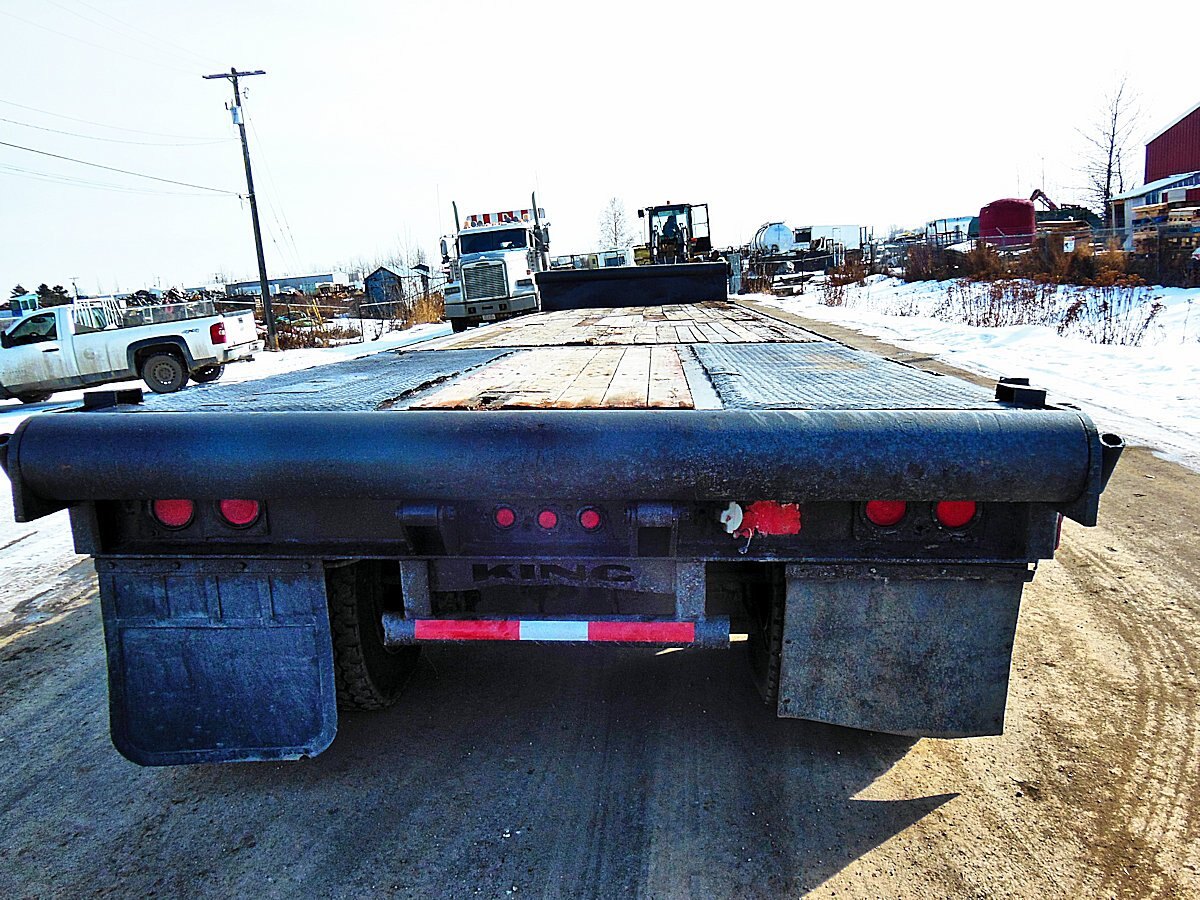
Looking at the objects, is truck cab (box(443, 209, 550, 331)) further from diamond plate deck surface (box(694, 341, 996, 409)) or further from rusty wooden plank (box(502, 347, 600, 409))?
diamond plate deck surface (box(694, 341, 996, 409))

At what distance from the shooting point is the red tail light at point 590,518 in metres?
2.23

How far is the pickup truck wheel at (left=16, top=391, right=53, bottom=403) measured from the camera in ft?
44.3

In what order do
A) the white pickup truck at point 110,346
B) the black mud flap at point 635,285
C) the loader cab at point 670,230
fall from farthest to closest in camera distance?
1. the loader cab at point 670,230
2. the white pickup truck at point 110,346
3. the black mud flap at point 635,285

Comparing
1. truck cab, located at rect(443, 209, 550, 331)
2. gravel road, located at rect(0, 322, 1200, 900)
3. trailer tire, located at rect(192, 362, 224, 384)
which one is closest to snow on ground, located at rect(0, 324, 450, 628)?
gravel road, located at rect(0, 322, 1200, 900)

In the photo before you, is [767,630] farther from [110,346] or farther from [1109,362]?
[110,346]

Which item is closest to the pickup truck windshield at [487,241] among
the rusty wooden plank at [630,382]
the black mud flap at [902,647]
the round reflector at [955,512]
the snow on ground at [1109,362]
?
the snow on ground at [1109,362]

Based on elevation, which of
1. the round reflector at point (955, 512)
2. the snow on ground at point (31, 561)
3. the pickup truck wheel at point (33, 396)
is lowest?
the snow on ground at point (31, 561)

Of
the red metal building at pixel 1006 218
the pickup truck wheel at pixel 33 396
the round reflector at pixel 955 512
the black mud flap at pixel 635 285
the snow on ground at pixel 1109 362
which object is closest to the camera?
the round reflector at pixel 955 512

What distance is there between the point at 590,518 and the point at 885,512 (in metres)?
0.85

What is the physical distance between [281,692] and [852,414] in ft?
6.46

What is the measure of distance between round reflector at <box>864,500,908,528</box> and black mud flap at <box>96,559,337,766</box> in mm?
1664

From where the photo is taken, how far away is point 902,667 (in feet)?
7.93

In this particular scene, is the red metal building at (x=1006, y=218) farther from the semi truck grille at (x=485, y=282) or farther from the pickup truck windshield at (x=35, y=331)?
the pickup truck windshield at (x=35, y=331)

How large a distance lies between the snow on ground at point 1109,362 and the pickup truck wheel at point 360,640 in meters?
6.56
